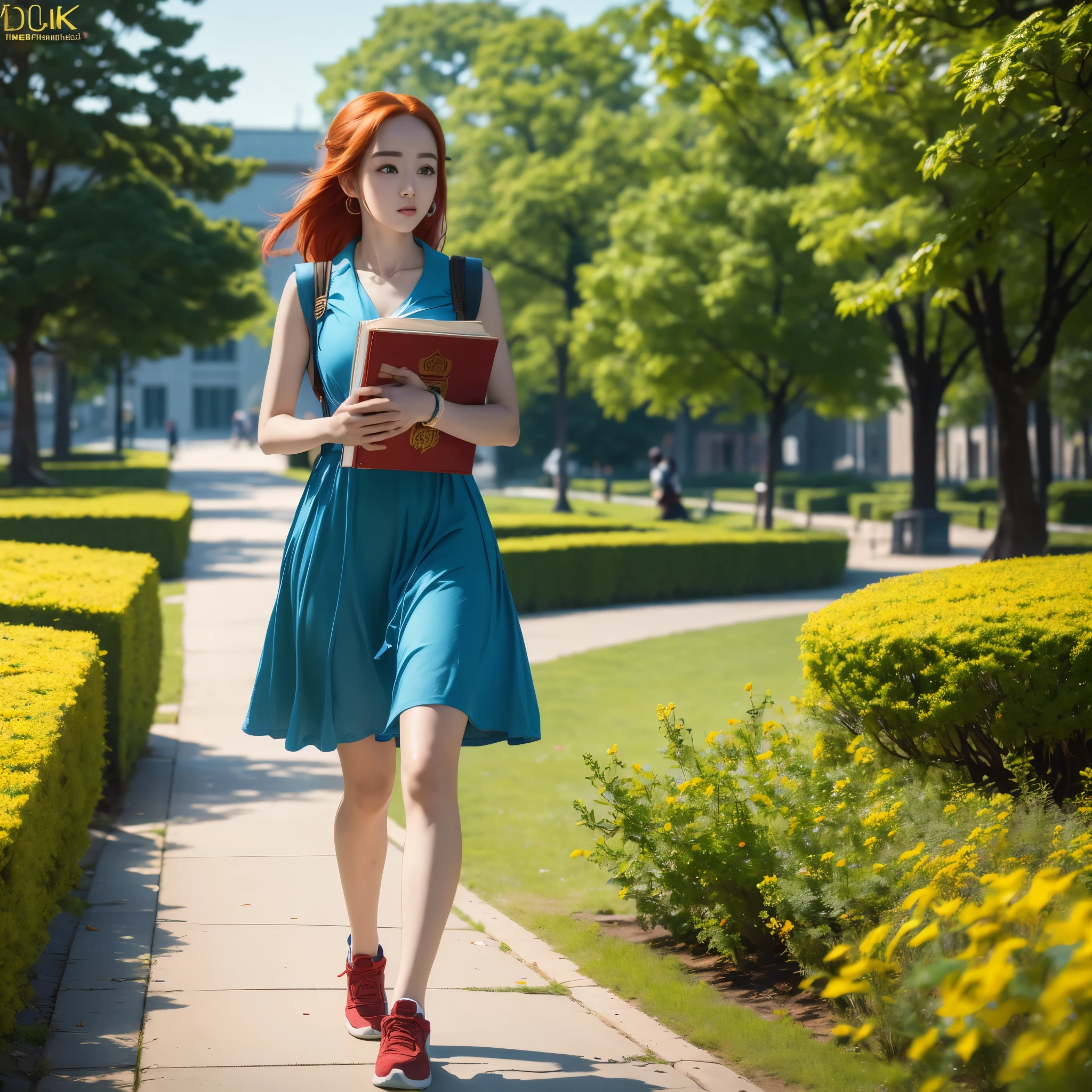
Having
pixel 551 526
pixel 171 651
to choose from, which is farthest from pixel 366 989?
pixel 551 526

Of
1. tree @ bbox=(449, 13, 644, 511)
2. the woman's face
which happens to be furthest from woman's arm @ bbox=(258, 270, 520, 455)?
tree @ bbox=(449, 13, 644, 511)

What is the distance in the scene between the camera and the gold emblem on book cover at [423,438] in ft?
10.7

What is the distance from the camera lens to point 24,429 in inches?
977

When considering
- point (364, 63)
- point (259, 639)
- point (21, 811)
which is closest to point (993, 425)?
point (364, 63)

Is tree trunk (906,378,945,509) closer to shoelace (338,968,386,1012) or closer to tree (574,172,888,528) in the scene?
tree (574,172,888,528)

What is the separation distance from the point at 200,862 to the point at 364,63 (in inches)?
2309

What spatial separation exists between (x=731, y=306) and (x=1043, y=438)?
10599 mm

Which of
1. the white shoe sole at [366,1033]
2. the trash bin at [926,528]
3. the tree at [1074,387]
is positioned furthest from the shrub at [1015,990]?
the tree at [1074,387]

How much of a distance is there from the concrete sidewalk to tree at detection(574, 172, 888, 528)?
1765cm

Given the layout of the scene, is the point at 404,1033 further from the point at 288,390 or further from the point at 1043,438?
the point at 1043,438

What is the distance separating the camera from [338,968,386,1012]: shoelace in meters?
3.47

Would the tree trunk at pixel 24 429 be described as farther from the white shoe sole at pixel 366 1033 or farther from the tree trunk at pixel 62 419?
the white shoe sole at pixel 366 1033

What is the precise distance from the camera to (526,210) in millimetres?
29922

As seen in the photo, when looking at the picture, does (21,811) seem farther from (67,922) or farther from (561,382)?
(561,382)
